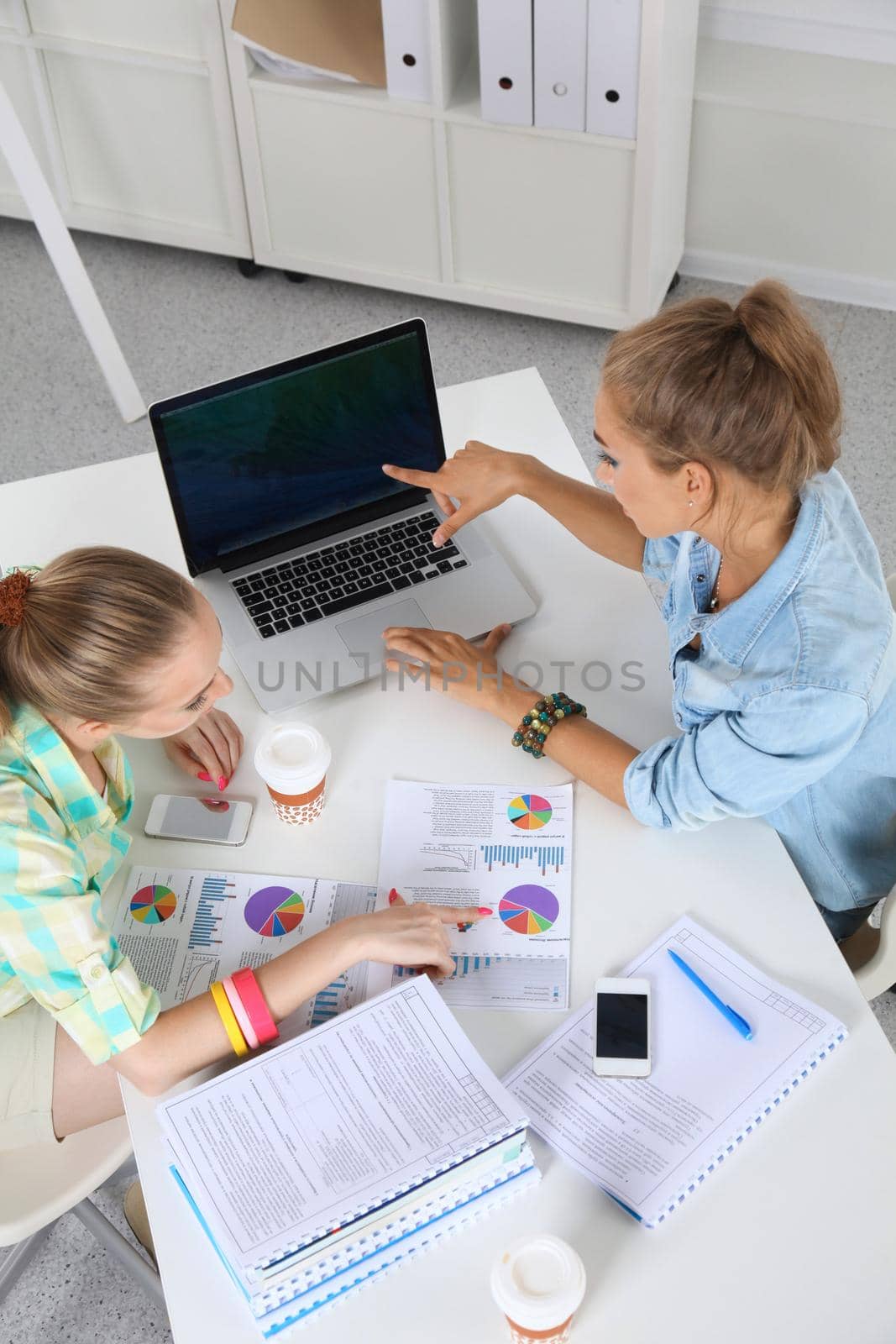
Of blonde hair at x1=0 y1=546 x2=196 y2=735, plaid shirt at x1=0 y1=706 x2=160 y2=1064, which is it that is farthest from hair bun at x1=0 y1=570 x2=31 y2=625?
plaid shirt at x1=0 y1=706 x2=160 y2=1064

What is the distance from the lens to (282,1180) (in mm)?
1032

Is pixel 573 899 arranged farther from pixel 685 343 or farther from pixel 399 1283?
pixel 685 343

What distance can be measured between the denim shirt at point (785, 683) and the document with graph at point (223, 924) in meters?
0.33

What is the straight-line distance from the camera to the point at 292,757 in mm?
1307

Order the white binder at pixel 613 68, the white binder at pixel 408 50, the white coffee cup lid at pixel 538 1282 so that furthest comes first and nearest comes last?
the white binder at pixel 408 50 < the white binder at pixel 613 68 < the white coffee cup lid at pixel 538 1282

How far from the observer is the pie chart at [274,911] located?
1259mm

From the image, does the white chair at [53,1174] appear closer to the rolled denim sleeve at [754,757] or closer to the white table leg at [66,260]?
the rolled denim sleeve at [754,757]

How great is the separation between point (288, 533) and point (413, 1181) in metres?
0.83

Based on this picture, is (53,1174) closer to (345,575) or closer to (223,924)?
(223,924)

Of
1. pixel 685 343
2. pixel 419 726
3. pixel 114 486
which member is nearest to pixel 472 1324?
pixel 419 726

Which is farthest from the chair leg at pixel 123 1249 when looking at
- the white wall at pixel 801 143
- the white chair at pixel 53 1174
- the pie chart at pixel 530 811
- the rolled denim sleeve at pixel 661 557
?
the white wall at pixel 801 143

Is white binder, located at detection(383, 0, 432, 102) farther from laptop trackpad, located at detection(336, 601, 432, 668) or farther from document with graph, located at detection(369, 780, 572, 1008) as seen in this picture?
document with graph, located at detection(369, 780, 572, 1008)

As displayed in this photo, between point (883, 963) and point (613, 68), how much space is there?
190 cm

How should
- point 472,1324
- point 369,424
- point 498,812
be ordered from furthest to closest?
point 369,424 < point 498,812 < point 472,1324
